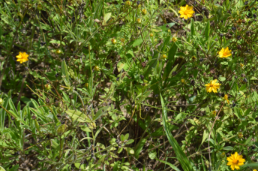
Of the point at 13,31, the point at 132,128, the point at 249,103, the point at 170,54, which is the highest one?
the point at 13,31

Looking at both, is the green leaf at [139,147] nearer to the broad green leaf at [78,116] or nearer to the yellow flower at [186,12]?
the broad green leaf at [78,116]

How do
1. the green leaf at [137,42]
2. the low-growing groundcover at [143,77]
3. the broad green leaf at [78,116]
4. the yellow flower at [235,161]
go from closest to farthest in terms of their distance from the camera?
1. the broad green leaf at [78,116]
2. the yellow flower at [235,161]
3. the low-growing groundcover at [143,77]
4. the green leaf at [137,42]

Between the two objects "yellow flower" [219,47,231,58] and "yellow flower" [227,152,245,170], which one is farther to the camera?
"yellow flower" [219,47,231,58]

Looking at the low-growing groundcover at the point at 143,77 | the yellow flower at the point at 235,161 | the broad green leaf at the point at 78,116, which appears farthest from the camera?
the low-growing groundcover at the point at 143,77

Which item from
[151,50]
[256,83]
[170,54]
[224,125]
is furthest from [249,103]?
[151,50]

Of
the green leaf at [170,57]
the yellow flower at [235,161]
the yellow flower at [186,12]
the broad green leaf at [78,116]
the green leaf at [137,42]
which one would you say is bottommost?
the yellow flower at [235,161]

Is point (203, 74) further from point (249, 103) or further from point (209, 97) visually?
point (249, 103)

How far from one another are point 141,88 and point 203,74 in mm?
613

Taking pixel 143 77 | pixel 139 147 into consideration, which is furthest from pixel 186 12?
pixel 139 147

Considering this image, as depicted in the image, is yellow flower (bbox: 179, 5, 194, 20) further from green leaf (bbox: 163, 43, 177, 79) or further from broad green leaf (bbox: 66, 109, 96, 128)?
broad green leaf (bbox: 66, 109, 96, 128)

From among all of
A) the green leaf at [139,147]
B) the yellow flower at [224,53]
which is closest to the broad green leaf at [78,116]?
the green leaf at [139,147]

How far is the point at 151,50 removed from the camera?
1.97 meters

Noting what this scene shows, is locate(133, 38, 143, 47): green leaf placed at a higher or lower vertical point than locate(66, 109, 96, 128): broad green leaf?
higher

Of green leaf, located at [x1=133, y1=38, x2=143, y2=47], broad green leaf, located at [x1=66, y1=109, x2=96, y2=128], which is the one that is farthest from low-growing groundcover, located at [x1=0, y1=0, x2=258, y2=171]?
broad green leaf, located at [x1=66, y1=109, x2=96, y2=128]
